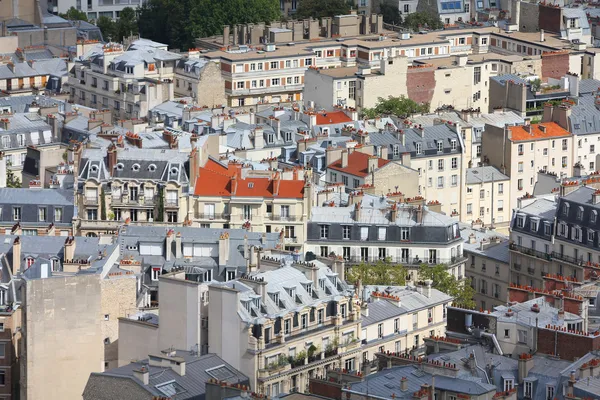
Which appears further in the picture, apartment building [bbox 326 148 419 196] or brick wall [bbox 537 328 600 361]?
apartment building [bbox 326 148 419 196]

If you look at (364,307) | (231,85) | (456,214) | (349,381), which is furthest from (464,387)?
(231,85)

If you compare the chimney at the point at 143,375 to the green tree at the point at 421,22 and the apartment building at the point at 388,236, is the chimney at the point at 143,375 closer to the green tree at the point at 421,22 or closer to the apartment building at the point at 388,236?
the apartment building at the point at 388,236

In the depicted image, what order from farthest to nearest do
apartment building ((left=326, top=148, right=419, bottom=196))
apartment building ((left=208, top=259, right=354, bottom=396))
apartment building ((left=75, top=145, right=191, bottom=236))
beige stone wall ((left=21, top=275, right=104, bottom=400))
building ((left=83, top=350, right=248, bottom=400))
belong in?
apartment building ((left=326, top=148, right=419, bottom=196)) < apartment building ((left=75, top=145, right=191, bottom=236)) < beige stone wall ((left=21, top=275, right=104, bottom=400)) < apartment building ((left=208, top=259, right=354, bottom=396)) < building ((left=83, top=350, right=248, bottom=400))

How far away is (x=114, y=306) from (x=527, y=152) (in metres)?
46.0

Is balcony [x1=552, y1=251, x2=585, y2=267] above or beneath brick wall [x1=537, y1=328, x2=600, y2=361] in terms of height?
beneath

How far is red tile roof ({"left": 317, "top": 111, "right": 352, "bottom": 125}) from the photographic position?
134750mm

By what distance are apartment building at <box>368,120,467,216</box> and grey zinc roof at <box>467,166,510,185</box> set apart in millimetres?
870

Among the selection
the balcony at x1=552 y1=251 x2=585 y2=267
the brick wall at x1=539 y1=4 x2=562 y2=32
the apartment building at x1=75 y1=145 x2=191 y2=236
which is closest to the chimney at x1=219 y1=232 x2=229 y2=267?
the apartment building at x1=75 y1=145 x2=191 y2=236

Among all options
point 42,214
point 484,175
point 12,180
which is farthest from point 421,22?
point 42,214

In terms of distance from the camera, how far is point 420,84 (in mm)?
152125

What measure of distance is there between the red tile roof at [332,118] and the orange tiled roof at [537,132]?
988 centimetres

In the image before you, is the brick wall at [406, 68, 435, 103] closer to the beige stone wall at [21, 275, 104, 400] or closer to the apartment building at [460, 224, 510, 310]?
the apartment building at [460, 224, 510, 310]

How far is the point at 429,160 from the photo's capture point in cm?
13038

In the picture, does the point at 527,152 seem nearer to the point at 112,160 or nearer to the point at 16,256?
the point at 112,160
